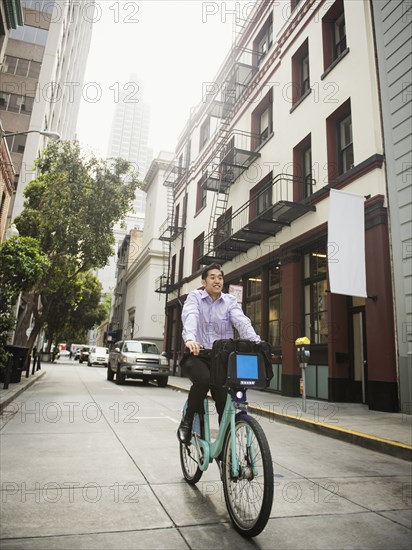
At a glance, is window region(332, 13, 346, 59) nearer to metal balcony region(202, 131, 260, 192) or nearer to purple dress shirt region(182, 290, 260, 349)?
metal balcony region(202, 131, 260, 192)

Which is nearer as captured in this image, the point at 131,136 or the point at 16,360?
the point at 16,360

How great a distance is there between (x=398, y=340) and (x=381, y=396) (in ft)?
4.48

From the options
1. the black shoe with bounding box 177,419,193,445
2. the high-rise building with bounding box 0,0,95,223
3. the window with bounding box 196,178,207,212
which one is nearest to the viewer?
the black shoe with bounding box 177,419,193,445

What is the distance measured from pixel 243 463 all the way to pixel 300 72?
53.2 feet

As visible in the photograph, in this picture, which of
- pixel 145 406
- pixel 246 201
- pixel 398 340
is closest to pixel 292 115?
pixel 246 201

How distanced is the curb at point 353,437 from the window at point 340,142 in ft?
24.6

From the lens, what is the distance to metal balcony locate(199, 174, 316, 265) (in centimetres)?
1339

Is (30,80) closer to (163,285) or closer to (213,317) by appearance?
(163,285)

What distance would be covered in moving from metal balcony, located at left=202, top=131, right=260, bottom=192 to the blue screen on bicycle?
15607 mm

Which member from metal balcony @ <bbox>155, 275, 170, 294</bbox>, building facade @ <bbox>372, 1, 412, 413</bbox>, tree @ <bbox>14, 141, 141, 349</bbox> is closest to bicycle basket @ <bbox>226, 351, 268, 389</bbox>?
building facade @ <bbox>372, 1, 412, 413</bbox>

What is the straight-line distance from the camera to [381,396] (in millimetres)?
9305

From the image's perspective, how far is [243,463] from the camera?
10.0ft

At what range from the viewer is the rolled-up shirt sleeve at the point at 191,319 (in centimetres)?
352

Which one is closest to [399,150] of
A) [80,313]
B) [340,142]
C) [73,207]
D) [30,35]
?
[340,142]
